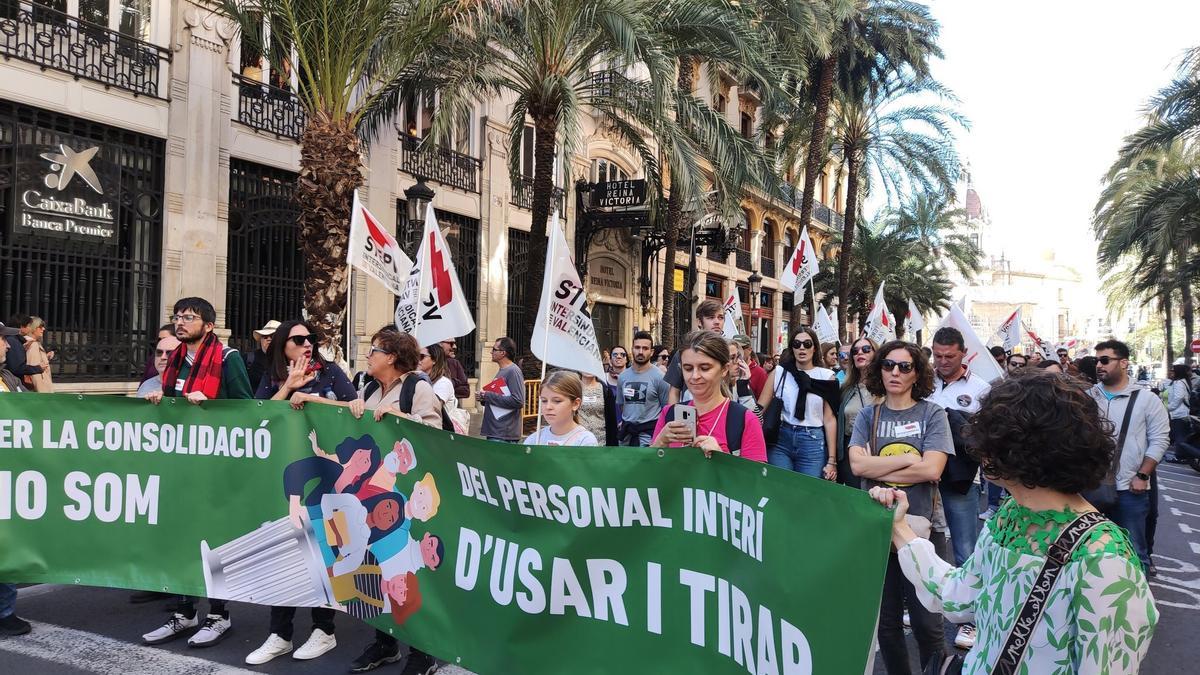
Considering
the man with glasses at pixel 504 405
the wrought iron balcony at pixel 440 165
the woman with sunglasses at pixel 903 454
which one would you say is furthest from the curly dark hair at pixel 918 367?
the wrought iron balcony at pixel 440 165

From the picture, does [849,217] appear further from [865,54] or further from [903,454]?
[903,454]

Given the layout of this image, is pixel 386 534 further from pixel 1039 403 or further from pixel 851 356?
pixel 851 356

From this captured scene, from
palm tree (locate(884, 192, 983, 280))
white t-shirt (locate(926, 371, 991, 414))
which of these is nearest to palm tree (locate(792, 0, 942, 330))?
palm tree (locate(884, 192, 983, 280))

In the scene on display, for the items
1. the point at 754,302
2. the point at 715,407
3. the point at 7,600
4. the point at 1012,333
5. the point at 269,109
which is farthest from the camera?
the point at 754,302

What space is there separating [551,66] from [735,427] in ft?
34.3

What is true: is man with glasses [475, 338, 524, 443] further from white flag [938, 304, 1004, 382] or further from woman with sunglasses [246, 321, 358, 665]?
white flag [938, 304, 1004, 382]

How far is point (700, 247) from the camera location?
2753 cm

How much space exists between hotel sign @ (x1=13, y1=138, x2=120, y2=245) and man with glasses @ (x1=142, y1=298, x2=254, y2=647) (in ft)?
25.3

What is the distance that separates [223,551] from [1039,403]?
4388mm

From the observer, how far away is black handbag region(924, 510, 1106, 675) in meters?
1.81

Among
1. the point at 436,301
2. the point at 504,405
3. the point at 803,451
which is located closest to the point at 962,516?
the point at 803,451

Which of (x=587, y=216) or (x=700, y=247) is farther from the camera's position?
(x=700, y=247)

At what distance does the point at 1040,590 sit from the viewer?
1.83 m

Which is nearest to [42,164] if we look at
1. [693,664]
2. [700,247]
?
[693,664]
